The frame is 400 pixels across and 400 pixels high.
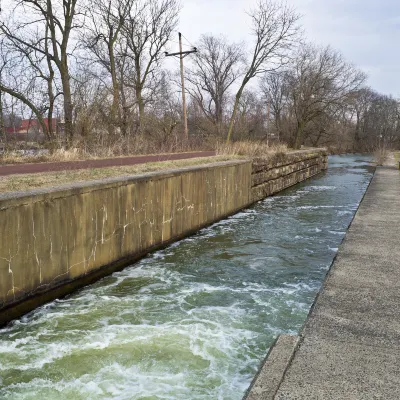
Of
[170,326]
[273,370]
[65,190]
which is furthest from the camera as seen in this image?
[65,190]

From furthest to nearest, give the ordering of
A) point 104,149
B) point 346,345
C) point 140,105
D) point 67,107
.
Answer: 1. point 140,105
2. point 67,107
3. point 104,149
4. point 346,345

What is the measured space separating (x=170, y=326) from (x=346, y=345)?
203 cm

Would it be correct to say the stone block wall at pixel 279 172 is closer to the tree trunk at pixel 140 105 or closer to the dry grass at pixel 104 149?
the dry grass at pixel 104 149

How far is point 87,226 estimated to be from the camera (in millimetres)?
5801

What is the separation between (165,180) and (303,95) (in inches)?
1353

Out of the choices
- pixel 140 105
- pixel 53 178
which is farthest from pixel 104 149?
pixel 140 105

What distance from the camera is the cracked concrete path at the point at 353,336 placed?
8.21 ft

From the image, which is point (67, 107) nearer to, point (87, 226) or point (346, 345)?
point (87, 226)

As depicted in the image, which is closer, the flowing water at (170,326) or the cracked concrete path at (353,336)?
the cracked concrete path at (353,336)

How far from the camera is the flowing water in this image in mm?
3453

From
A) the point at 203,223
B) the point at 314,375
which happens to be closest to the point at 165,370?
the point at 314,375

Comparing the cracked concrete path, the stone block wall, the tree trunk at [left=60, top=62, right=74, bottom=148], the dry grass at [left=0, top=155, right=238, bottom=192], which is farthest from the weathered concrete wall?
the tree trunk at [left=60, top=62, right=74, bottom=148]

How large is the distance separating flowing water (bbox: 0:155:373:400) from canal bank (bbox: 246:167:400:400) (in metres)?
0.66

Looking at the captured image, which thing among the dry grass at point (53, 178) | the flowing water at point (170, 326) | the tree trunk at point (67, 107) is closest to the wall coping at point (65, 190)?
the dry grass at point (53, 178)
